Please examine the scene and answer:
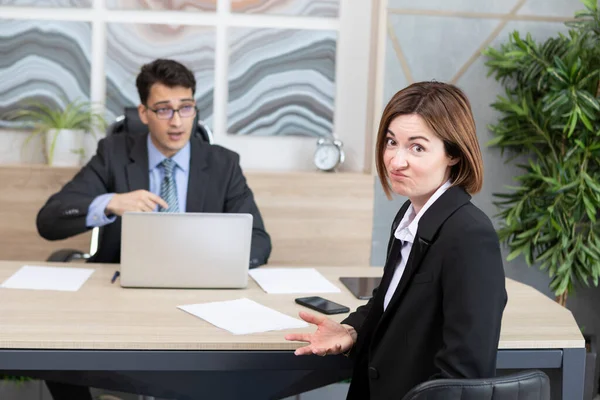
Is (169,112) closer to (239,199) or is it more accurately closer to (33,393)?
(239,199)

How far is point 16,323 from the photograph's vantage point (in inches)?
79.4

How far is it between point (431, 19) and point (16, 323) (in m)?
3.03

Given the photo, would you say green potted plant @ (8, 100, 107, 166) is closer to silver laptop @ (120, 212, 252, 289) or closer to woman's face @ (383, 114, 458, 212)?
silver laptop @ (120, 212, 252, 289)

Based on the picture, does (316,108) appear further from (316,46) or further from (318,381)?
(318,381)

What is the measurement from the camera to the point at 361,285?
2.62 meters

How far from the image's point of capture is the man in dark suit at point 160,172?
3088mm

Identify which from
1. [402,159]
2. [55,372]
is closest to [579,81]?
[402,159]

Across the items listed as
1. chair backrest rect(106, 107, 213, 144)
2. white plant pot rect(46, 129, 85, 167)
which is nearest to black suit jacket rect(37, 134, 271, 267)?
chair backrest rect(106, 107, 213, 144)

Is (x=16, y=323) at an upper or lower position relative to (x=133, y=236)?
lower

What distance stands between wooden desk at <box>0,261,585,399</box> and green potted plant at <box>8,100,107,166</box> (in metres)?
1.95

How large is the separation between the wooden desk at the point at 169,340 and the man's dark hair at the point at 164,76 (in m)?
1.09

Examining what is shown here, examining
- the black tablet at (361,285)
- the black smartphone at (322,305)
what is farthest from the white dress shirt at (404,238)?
the black tablet at (361,285)

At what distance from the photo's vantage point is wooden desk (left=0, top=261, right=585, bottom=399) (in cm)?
192

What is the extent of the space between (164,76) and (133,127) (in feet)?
1.23
